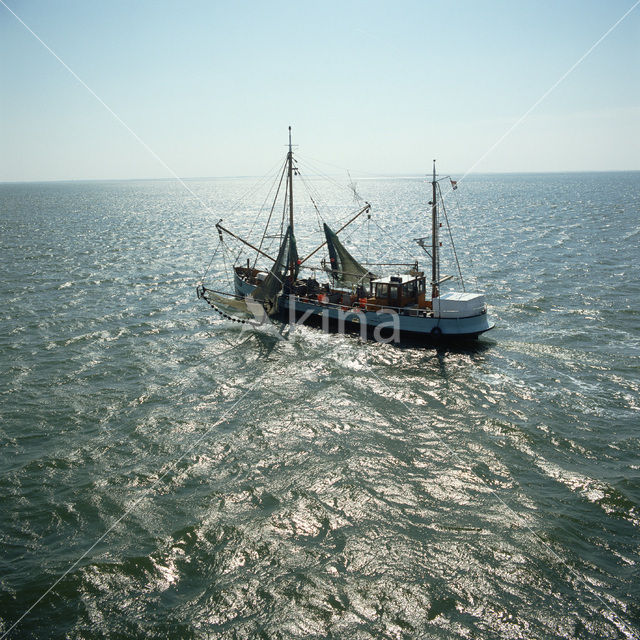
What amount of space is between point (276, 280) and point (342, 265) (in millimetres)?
6874

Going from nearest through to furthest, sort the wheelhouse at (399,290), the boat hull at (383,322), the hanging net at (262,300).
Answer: the boat hull at (383,322) → the wheelhouse at (399,290) → the hanging net at (262,300)

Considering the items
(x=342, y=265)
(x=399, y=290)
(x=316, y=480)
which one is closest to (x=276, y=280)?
(x=342, y=265)

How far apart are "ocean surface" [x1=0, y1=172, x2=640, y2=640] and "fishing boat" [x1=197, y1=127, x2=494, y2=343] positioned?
1.64 m

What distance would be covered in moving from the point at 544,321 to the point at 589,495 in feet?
77.1

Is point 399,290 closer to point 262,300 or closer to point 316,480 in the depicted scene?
point 262,300

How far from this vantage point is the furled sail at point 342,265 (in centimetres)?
4525

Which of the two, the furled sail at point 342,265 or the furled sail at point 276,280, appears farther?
the furled sail at point 342,265

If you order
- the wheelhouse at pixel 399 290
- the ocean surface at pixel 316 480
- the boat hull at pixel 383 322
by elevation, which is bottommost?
the ocean surface at pixel 316 480

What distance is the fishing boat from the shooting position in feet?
119

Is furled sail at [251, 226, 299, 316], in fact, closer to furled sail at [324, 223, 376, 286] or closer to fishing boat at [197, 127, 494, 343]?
fishing boat at [197, 127, 494, 343]

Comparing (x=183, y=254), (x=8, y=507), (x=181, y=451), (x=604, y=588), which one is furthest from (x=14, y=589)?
(x=183, y=254)

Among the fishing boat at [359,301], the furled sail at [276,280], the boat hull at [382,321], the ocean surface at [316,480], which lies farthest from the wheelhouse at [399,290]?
the furled sail at [276,280]

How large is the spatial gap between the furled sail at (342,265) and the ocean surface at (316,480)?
277 inches

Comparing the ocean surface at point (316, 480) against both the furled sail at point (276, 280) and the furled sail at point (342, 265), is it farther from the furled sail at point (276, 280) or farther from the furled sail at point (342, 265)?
the furled sail at point (342, 265)
